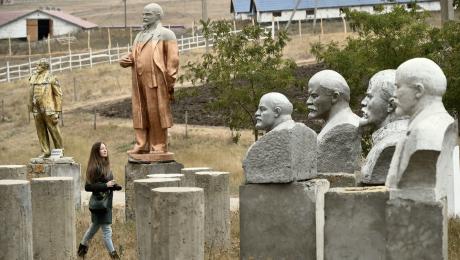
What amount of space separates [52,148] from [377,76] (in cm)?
1082

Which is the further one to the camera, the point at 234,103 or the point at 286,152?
the point at 234,103

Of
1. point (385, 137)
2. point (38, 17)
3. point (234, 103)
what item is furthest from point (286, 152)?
point (38, 17)

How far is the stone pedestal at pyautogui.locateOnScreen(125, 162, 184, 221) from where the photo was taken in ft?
52.4

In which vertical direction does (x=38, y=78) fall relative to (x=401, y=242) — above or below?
above

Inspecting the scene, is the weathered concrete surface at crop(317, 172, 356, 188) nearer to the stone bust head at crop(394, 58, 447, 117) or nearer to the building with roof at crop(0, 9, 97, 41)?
the stone bust head at crop(394, 58, 447, 117)

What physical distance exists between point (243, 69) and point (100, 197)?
12.1m

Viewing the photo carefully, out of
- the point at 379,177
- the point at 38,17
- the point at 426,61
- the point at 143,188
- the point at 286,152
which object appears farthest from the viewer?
the point at 38,17

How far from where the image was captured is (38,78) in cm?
1991

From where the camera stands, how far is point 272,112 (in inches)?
462

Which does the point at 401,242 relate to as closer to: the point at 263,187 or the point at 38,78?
the point at 263,187

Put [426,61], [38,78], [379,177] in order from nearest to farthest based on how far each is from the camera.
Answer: [426,61] → [379,177] → [38,78]

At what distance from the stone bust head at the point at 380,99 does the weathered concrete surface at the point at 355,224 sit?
147cm

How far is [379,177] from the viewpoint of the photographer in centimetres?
1030

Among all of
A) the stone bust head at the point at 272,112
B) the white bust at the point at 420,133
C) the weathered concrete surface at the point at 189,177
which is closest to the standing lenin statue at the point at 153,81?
the weathered concrete surface at the point at 189,177
